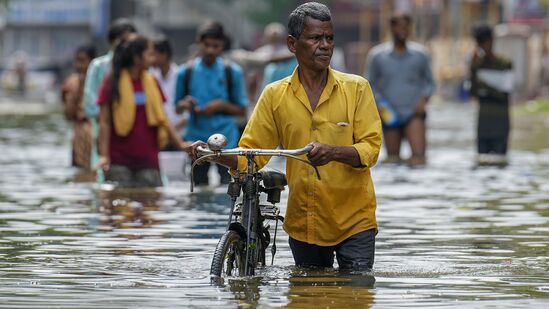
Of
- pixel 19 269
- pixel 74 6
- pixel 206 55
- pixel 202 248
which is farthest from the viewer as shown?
pixel 74 6

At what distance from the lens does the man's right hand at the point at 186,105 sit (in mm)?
16078

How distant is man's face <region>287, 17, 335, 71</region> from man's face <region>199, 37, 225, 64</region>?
6.86 metres

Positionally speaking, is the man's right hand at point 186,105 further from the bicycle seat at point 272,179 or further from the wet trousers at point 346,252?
the bicycle seat at point 272,179

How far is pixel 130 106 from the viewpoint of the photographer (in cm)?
1499

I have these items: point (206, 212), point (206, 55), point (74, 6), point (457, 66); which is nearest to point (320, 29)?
point (206, 212)

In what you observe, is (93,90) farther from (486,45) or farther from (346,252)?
(346,252)

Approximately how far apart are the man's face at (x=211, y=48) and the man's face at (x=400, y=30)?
3.87m

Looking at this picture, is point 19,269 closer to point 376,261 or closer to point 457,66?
point 376,261

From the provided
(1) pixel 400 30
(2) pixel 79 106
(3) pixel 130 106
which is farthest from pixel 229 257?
(1) pixel 400 30

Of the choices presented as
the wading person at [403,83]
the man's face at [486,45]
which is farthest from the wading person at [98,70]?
the man's face at [486,45]

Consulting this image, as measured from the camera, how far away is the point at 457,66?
182ft

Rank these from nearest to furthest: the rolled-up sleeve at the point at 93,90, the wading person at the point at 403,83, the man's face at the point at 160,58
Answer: the rolled-up sleeve at the point at 93,90
the man's face at the point at 160,58
the wading person at the point at 403,83

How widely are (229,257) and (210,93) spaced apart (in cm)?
727

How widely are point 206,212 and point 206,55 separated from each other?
1.99 metres
